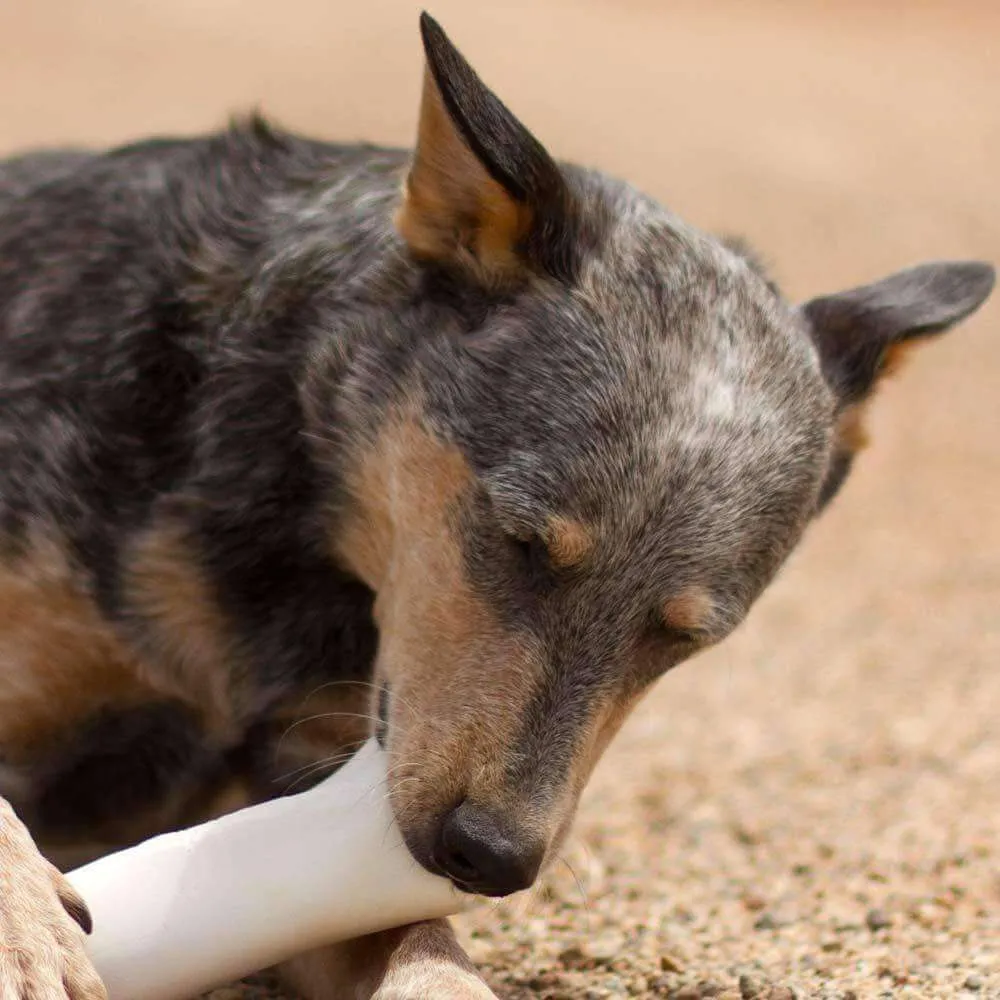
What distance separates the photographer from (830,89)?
18.0m

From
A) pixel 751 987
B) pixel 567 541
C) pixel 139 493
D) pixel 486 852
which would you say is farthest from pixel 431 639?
pixel 751 987

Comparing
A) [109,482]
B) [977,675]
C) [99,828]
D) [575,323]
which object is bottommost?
[977,675]

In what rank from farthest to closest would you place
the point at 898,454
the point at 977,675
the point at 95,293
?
the point at 898,454 → the point at 977,675 → the point at 95,293

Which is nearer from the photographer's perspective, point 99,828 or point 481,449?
point 481,449

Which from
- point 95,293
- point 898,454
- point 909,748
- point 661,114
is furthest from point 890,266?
point 95,293

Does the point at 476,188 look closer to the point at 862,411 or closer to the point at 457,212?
the point at 457,212

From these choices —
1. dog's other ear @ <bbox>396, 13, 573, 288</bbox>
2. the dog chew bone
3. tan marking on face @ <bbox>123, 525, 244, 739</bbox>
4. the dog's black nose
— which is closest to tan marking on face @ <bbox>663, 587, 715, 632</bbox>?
the dog's black nose

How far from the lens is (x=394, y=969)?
382cm

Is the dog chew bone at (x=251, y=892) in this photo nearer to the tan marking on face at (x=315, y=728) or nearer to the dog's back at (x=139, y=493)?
the tan marking on face at (x=315, y=728)

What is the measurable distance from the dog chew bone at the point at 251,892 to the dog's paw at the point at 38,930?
0.46 feet

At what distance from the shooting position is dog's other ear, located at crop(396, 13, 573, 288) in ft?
12.6

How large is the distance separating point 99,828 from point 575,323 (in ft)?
6.02

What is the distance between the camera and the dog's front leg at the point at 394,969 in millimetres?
3684

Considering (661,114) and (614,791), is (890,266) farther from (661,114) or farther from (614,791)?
(614,791)
